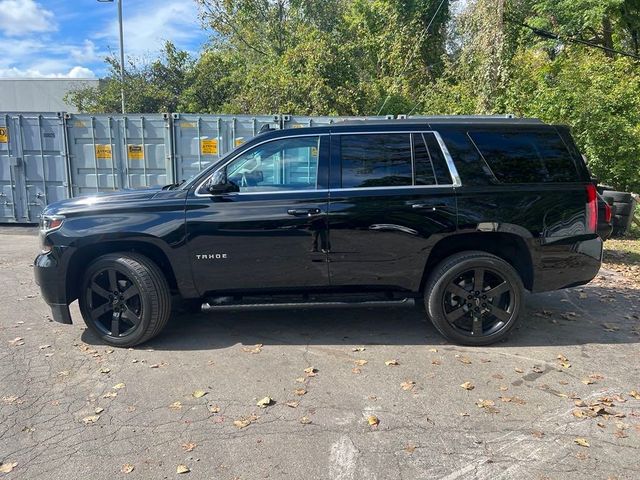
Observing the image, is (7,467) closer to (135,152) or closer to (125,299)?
(125,299)

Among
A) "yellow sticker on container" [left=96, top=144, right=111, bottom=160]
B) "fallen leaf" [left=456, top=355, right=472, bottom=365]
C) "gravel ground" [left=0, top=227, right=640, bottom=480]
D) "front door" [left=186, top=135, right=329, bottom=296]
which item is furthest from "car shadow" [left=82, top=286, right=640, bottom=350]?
"yellow sticker on container" [left=96, top=144, right=111, bottom=160]

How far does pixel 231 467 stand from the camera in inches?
117

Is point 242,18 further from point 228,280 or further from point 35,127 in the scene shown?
point 228,280

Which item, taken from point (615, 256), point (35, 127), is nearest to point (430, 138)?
point (615, 256)

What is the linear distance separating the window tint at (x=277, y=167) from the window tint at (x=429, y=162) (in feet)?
3.07

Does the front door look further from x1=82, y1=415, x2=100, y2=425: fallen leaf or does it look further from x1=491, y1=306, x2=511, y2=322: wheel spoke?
x1=491, y1=306, x2=511, y2=322: wheel spoke

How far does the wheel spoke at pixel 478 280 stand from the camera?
4.68 metres

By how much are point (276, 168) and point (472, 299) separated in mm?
2186

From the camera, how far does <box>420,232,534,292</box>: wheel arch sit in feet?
15.6

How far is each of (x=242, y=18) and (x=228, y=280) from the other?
23.8 meters

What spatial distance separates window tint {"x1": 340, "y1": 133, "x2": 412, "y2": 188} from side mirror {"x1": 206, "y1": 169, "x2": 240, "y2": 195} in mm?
1021

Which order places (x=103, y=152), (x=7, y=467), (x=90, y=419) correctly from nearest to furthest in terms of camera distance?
(x=7, y=467)
(x=90, y=419)
(x=103, y=152)

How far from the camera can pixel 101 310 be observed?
4734mm

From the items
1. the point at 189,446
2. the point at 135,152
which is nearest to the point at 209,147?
the point at 135,152
